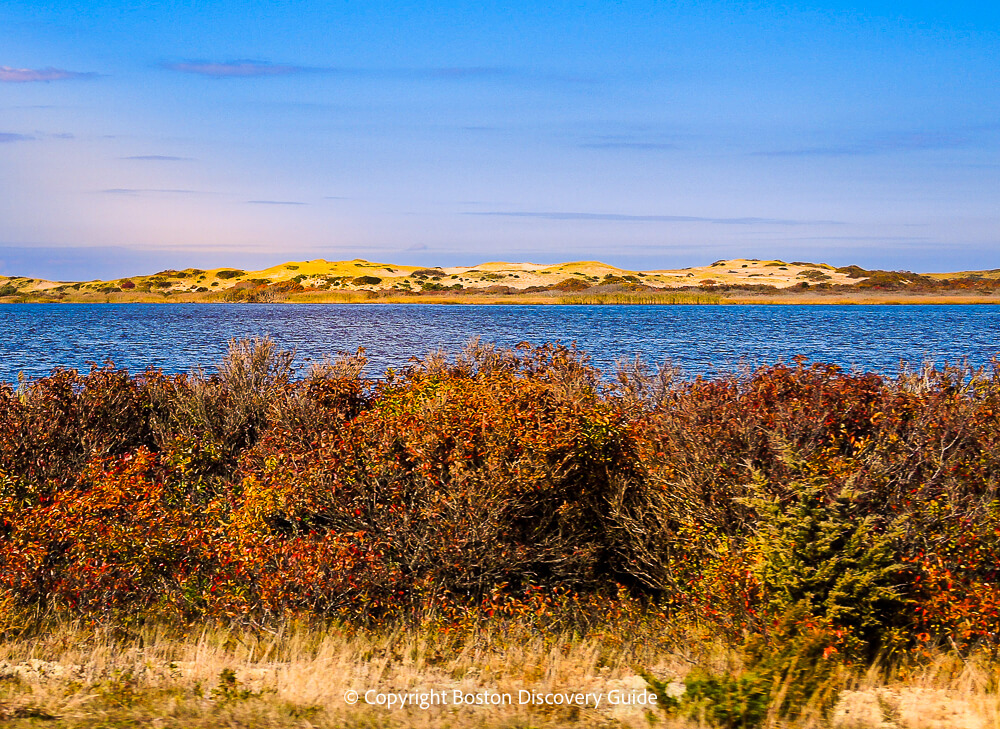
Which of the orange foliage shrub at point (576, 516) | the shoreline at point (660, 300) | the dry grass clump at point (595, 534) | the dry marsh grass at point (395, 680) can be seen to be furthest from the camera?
the shoreline at point (660, 300)

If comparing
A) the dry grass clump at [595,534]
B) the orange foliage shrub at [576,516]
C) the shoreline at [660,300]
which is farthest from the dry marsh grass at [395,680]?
the shoreline at [660,300]

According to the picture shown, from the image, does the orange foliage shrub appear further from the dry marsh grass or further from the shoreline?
the shoreline

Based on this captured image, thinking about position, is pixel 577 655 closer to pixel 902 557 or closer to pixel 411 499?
pixel 411 499

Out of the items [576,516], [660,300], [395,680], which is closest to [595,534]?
[576,516]

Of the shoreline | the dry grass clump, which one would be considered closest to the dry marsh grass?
the dry grass clump

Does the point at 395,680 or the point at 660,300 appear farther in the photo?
the point at 660,300

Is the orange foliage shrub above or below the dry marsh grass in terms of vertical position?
above

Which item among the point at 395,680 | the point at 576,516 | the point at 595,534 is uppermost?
the point at 576,516

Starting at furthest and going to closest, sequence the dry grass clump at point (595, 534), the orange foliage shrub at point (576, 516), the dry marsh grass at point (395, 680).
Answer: the orange foliage shrub at point (576, 516)
the dry grass clump at point (595, 534)
the dry marsh grass at point (395, 680)

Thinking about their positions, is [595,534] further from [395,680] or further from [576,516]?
[395,680]

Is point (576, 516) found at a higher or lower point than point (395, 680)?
higher

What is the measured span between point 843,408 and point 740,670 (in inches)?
147

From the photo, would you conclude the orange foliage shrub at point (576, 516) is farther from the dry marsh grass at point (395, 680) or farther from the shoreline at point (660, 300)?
the shoreline at point (660, 300)

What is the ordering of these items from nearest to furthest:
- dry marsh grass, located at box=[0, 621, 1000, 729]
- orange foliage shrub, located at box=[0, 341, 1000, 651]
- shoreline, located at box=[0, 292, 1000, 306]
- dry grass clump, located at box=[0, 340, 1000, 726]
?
dry marsh grass, located at box=[0, 621, 1000, 729] < dry grass clump, located at box=[0, 340, 1000, 726] < orange foliage shrub, located at box=[0, 341, 1000, 651] < shoreline, located at box=[0, 292, 1000, 306]
